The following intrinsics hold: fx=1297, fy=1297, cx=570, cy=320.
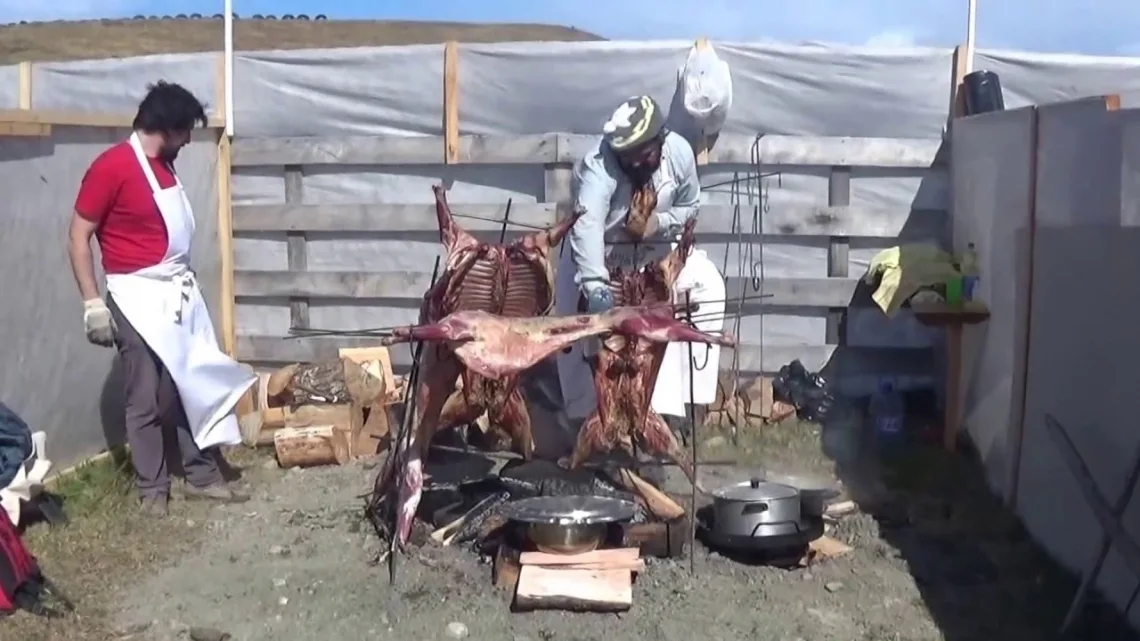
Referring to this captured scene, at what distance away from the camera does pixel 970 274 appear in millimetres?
7250

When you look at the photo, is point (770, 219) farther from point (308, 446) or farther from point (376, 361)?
point (308, 446)

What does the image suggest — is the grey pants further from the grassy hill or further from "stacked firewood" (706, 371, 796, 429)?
the grassy hill

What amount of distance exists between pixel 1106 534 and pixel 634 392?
6.61 feet

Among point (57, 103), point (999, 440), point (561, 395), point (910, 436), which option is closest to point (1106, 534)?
point (999, 440)

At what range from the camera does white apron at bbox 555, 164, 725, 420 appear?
268 inches

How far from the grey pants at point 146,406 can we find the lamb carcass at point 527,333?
1924 mm

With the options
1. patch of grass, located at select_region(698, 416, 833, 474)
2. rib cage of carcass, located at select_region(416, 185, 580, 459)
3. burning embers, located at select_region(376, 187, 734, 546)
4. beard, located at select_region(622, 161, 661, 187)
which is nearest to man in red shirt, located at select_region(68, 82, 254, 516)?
burning embers, located at select_region(376, 187, 734, 546)

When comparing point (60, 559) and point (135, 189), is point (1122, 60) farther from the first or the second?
point (60, 559)

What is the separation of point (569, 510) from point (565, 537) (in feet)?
0.67

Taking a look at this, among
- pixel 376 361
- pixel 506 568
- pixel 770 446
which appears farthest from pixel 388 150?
pixel 506 568

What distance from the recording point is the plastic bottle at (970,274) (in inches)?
284

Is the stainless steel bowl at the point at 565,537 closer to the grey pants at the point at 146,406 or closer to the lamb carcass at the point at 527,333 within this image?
the lamb carcass at the point at 527,333

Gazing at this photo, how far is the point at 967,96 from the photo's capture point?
7793mm

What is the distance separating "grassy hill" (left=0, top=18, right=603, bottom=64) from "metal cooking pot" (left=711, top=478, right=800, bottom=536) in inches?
1172
